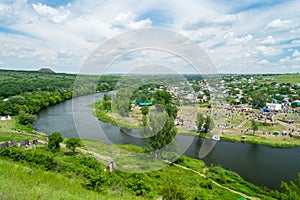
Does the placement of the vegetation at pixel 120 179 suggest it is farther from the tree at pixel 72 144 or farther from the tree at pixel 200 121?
the tree at pixel 200 121

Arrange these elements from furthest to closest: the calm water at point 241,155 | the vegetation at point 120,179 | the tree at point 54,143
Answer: the tree at point 54,143 → the calm water at point 241,155 → the vegetation at point 120,179

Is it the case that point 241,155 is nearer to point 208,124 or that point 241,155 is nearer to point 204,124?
point 208,124

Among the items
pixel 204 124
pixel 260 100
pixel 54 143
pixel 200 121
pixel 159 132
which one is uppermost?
pixel 260 100

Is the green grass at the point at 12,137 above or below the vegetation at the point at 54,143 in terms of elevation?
below

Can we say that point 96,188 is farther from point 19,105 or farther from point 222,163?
point 19,105

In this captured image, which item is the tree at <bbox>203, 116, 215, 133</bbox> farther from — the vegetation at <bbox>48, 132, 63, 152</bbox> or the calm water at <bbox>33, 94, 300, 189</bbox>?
the vegetation at <bbox>48, 132, 63, 152</bbox>

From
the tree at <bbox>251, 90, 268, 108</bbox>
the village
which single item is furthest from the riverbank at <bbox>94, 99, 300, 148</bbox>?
the tree at <bbox>251, 90, 268, 108</bbox>

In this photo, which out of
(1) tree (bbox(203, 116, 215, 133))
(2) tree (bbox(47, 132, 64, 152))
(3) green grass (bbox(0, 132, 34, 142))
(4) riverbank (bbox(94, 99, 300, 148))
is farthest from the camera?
(1) tree (bbox(203, 116, 215, 133))

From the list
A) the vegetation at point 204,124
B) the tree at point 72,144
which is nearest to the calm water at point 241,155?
the tree at point 72,144

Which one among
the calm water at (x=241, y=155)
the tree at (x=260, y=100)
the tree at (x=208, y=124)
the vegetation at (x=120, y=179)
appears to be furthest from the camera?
the tree at (x=260, y=100)

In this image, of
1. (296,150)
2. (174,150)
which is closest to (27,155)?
(174,150)

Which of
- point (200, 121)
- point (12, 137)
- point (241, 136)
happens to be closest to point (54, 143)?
point (12, 137)
